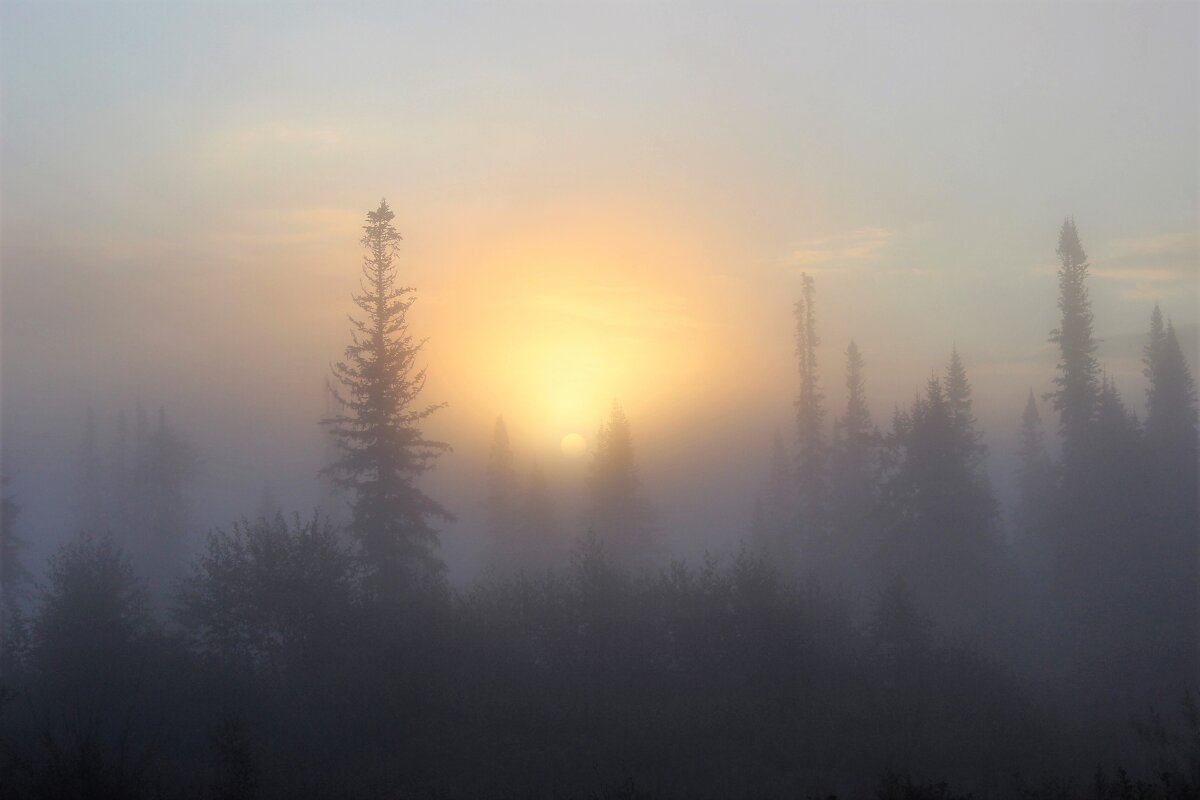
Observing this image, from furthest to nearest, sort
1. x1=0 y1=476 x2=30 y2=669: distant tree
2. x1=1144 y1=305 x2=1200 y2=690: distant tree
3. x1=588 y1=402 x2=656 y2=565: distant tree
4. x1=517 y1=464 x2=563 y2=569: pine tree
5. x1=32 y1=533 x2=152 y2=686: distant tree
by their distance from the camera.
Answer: x1=517 y1=464 x2=563 y2=569: pine tree < x1=588 y1=402 x2=656 y2=565: distant tree < x1=0 y1=476 x2=30 y2=669: distant tree < x1=1144 y1=305 x2=1200 y2=690: distant tree < x1=32 y1=533 x2=152 y2=686: distant tree

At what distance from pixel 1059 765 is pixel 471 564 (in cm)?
9438

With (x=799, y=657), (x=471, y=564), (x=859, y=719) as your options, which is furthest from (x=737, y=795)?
(x=471, y=564)

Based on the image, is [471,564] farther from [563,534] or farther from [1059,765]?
[1059,765]

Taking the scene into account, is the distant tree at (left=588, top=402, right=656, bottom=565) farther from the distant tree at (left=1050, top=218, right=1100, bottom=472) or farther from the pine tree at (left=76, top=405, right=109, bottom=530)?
the pine tree at (left=76, top=405, right=109, bottom=530)

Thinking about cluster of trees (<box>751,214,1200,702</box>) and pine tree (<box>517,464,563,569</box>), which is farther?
pine tree (<box>517,464,563,569</box>)

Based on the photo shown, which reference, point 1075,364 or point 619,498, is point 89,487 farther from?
point 1075,364

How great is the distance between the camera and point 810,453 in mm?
68750

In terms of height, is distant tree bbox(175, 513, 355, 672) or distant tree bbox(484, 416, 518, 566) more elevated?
distant tree bbox(484, 416, 518, 566)

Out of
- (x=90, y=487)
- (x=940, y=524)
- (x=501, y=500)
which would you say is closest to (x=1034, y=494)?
(x=940, y=524)

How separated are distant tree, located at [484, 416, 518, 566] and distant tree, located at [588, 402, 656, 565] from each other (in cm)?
1067

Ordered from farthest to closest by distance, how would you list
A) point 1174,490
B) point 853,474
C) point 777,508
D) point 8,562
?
1. point 777,508
2. point 853,474
3. point 1174,490
4. point 8,562

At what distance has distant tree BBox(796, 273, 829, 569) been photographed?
2638 inches

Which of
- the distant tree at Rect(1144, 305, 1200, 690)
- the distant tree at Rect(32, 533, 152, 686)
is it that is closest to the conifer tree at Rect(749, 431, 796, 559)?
the distant tree at Rect(1144, 305, 1200, 690)

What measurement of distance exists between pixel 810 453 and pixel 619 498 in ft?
51.5
